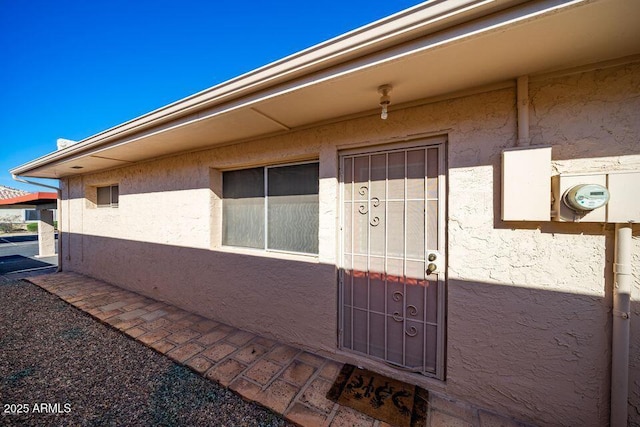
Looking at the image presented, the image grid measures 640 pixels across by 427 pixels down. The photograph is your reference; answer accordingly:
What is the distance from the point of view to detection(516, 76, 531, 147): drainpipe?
1.80 m

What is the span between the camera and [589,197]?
5.13 feet

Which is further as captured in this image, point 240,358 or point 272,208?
point 272,208

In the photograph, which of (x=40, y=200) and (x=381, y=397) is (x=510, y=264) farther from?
(x=40, y=200)

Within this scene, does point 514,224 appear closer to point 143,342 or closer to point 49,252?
point 143,342

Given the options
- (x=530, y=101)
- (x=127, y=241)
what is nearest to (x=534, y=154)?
(x=530, y=101)

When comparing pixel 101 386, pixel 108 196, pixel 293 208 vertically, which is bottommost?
pixel 101 386

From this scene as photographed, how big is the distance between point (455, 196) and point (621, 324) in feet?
4.40

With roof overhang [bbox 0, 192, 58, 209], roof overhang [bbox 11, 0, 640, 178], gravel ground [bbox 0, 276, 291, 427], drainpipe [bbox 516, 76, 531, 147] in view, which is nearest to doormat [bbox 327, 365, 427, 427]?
gravel ground [bbox 0, 276, 291, 427]

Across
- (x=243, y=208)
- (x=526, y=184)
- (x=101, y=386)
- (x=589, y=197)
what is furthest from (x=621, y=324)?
(x=101, y=386)

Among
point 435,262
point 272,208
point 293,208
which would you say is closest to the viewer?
point 435,262

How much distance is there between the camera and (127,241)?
492 cm

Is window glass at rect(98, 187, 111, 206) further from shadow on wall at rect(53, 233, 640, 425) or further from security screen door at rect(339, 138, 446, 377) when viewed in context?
security screen door at rect(339, 138, 446, 377)

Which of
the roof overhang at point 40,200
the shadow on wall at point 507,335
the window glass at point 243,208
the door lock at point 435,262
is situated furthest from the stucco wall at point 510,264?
the roof overhang at point 40,200

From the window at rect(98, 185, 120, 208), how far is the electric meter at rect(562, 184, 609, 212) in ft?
26.0
